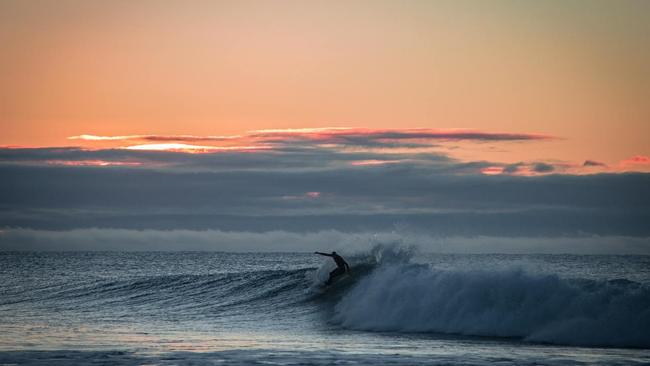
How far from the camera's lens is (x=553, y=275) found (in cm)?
2239

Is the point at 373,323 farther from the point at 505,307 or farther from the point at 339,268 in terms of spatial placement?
the point at 339,268

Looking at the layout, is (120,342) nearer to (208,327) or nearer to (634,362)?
(208,327)

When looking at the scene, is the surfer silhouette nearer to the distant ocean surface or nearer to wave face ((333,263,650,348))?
the distant ocean surface

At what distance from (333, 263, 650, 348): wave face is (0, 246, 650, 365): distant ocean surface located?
4 cm

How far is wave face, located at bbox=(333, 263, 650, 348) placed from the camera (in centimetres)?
1961

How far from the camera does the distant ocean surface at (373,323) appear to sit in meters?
17.0

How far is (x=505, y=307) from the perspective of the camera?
22.0 meters

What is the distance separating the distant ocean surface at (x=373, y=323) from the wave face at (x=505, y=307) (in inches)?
1.4

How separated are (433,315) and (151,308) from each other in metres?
11.8

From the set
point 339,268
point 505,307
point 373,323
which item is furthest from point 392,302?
point 339,268

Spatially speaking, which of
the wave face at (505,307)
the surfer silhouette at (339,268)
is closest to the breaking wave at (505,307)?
the wave face at (505,307)

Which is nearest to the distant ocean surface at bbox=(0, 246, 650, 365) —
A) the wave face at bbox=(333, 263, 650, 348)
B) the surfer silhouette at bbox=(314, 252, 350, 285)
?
the wave face at bbox=(333, 263, 650, 348)

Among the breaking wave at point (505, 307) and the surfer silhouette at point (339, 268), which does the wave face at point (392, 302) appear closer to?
the breaking wave at point (505, 307)

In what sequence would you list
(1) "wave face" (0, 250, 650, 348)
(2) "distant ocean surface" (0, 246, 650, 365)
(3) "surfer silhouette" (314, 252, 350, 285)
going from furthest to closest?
(3) "surfer silhouette" (314, 252, 350, 285) → (1) "wave face" (0, 250, 650, 348) → (2) "distant ocean surface" (0, 246, 650, 365)
